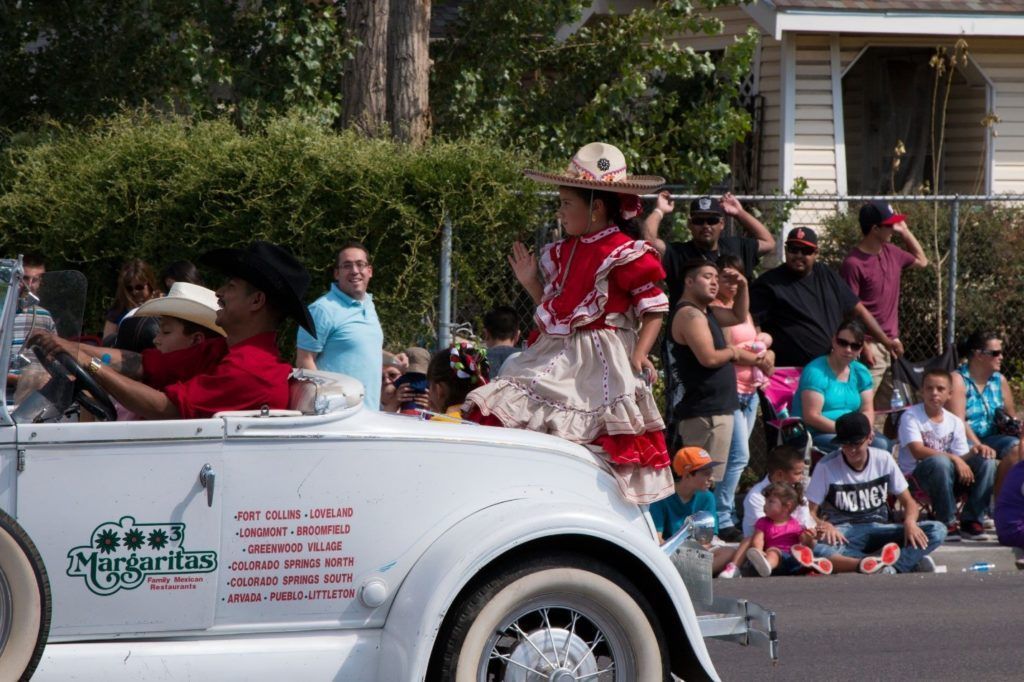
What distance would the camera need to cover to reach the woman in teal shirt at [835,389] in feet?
32.8

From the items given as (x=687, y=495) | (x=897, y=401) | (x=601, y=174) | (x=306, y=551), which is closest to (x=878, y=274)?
(x=897, y=401)

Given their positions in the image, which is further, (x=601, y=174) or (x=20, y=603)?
(x=601, y=174)

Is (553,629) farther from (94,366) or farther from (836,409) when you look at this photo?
(836,409)

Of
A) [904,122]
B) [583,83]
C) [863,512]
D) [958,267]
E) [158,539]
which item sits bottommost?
[863,512]

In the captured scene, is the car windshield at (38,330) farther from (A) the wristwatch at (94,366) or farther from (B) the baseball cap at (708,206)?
(B) the baseball cap at (708,206)

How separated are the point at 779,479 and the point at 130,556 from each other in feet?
18.8

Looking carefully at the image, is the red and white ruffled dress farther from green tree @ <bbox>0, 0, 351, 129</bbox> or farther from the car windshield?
green tree @ <bbox>0, 0, 351, 129</bbox>

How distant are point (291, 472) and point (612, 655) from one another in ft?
4.00

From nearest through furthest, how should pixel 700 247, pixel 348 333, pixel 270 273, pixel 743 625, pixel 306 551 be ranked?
pixel 306 551, pixel 270 273, pixel 743 625, pixel 348 333, pixel 700 247

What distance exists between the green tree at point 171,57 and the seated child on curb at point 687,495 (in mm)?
6050

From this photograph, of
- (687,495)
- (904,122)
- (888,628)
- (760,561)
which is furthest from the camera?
(904,122)

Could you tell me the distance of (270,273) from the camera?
476 centimetres

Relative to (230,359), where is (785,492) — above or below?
below

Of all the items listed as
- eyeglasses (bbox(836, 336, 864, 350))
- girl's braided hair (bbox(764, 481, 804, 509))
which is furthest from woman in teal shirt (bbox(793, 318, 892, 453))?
girl's braided hair (bbox(764, 481, 804, 509))
